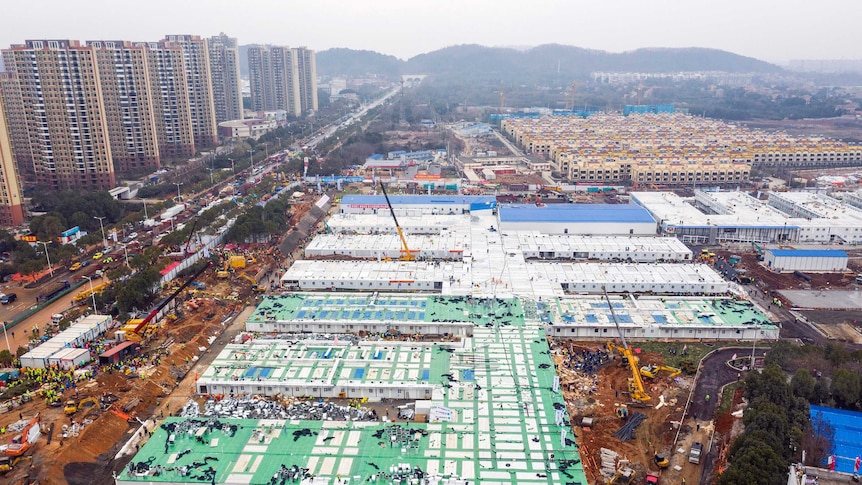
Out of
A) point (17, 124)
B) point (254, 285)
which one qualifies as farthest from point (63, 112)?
point (254, 285)

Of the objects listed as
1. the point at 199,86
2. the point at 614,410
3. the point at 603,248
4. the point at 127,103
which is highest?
the point at 199,86

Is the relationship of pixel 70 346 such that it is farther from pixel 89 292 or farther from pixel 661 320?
pixel 661 320

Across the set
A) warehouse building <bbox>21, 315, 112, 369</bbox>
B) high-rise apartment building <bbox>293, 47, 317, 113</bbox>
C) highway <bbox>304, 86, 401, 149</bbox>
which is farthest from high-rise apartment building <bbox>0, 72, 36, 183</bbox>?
high-rise apartment building <bbox>293, 47, 317, 113</bbox>

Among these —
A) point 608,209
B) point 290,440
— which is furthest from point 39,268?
point 608,209

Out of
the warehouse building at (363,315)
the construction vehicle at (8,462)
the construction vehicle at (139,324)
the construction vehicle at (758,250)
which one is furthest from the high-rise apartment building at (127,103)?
Result: the construction vehicle at (758,250)

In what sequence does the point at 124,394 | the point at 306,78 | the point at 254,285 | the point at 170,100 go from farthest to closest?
1. the point at 306,78
2. the point at 170,100
3. the point at 254,285
4. the point at 124,394

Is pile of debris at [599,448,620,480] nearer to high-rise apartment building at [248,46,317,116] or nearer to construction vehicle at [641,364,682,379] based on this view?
construction vehicle at [641,364,682,379]
